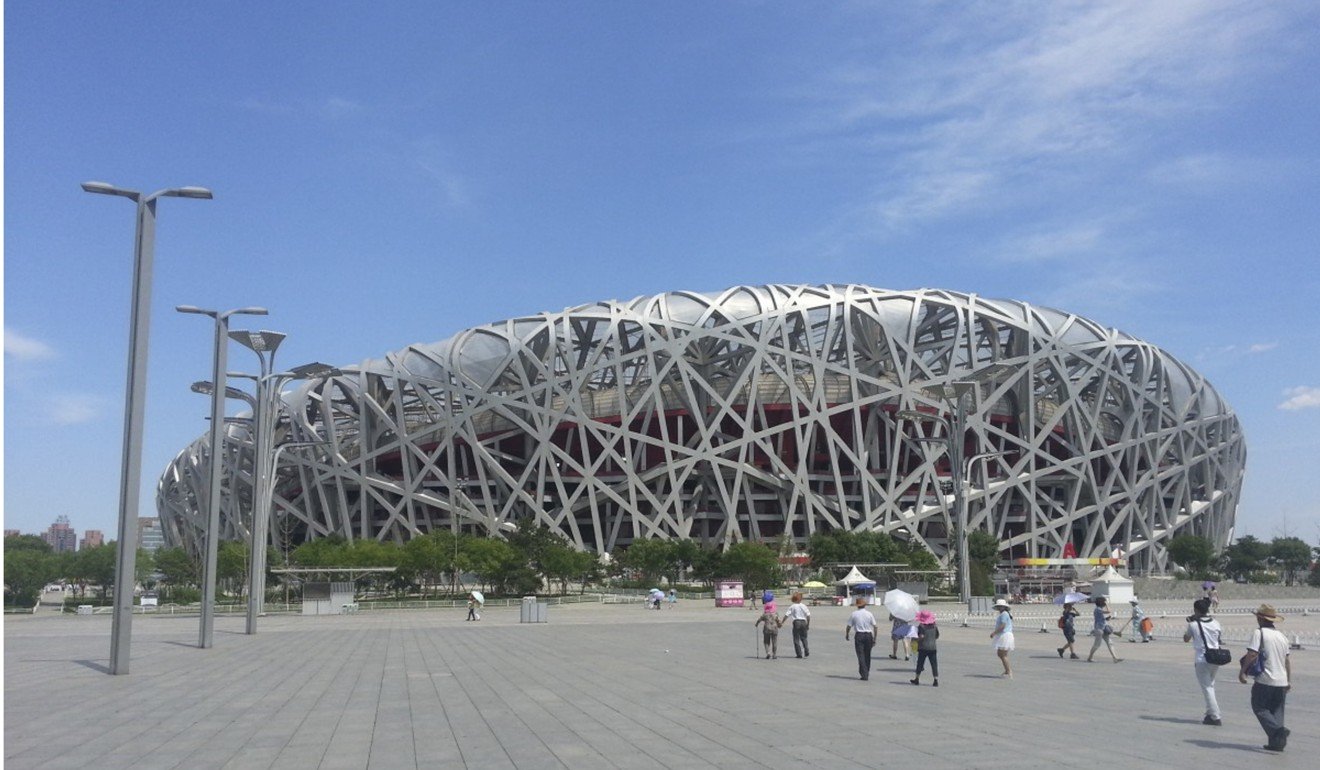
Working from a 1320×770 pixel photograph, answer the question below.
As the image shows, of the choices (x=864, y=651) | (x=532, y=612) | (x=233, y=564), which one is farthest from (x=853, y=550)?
(x=864, y=651)

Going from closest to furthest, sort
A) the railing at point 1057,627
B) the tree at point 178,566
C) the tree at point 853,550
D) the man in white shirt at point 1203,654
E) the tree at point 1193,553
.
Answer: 1. the man in white shirt at point 1203,654
2. the railing at point 1057,627
3. the tree at point 853,550
4. the tree at point 178,566
5. the tree at point 1193,553

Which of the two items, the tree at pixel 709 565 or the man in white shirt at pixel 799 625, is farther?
the tree at pixel 709 565

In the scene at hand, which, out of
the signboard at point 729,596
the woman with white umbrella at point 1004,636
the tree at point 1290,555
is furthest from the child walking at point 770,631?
the tree at point 1290,555

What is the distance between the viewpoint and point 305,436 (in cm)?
7400

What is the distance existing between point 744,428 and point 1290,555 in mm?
51333

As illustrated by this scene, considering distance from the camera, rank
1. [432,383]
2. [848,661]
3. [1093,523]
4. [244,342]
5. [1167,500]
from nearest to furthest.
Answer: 1. [848,661]
2. [244,342]
3. [432,383]
4. [1093,523]
5. [1167,500]

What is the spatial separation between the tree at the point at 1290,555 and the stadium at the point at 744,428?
52.9 ft

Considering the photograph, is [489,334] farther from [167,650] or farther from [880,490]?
[167,650]

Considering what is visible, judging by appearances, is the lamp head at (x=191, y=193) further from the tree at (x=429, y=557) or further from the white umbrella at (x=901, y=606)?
the tree at (x=429, y=557)

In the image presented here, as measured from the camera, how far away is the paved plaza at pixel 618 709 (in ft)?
32.5

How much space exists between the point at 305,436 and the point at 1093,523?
5397cm

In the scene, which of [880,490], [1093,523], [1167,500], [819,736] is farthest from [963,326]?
[819,736]

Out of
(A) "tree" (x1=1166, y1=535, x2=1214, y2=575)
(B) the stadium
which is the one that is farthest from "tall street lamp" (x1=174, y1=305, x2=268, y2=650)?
(A) "tree" (x1=1166, y1=535, x2=1214, y2=575)

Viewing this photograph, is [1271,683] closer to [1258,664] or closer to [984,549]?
[1258,664]
